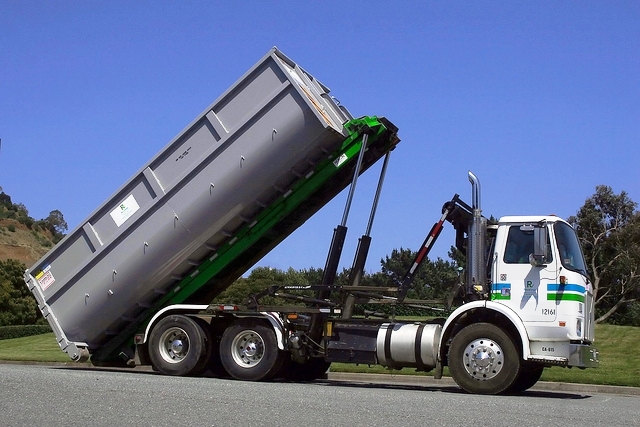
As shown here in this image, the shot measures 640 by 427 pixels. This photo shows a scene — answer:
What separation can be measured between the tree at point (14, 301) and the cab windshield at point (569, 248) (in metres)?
30.7

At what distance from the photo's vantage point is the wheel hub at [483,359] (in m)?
11.0

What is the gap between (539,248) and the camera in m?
11.1

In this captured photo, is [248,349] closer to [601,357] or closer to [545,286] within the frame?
[545,286]

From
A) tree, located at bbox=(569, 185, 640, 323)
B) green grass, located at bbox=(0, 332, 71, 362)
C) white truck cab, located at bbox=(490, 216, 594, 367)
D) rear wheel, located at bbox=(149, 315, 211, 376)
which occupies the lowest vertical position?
green grass, located at bbox=(0, 332, 71, 362)

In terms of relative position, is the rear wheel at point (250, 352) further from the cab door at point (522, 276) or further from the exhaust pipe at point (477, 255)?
the cab door at point (522, 276)

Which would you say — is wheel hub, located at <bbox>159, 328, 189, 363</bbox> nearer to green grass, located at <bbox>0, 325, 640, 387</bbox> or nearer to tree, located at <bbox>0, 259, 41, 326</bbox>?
green grass, located at <bbox>0, 325, 640, 387</bbox>

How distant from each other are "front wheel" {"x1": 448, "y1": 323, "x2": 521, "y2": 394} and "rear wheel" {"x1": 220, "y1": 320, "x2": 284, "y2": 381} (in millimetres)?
2711

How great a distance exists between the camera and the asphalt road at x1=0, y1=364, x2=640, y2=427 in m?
7.11

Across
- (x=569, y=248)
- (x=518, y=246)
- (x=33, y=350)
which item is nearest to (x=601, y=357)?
(x=569, y=248)

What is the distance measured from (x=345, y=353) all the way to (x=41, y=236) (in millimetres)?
86308

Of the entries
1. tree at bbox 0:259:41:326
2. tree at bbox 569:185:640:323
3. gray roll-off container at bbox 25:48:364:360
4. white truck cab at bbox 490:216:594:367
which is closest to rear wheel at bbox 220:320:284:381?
gray roll-off container at bbox 25:48:364:360

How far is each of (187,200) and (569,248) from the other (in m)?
5.57

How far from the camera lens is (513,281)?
11.3 metres

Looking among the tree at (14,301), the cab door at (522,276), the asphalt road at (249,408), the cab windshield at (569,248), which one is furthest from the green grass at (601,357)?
the tree at (14,301)
